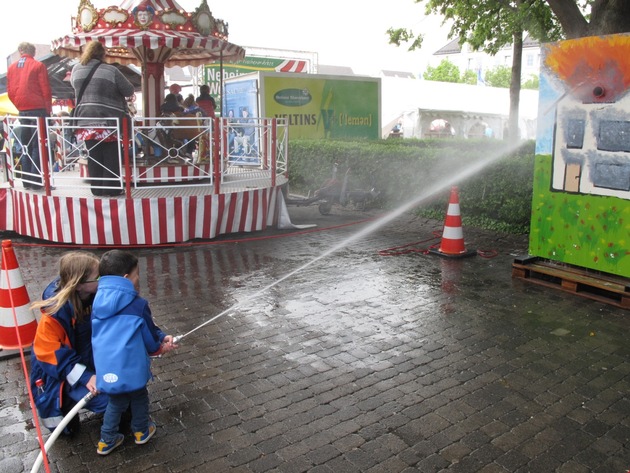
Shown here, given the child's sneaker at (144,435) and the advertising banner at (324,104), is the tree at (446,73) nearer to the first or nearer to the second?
the advertising banner at (324,104)

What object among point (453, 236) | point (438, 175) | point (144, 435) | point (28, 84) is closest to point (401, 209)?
point (438, 175)

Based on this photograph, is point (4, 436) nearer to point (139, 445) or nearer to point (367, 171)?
point (139, 445)

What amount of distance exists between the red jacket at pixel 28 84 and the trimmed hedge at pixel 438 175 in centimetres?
623

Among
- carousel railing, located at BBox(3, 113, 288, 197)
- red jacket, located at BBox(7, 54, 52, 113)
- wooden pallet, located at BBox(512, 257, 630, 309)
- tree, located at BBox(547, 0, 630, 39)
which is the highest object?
tree, located at BBox(547, 0, 630, 39)

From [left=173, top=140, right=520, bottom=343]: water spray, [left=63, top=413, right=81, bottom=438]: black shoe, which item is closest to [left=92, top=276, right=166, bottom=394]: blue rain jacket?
[left=63, top=413, right=81, bottom=438]: black shoe

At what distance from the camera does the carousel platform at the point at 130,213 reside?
8.16 m

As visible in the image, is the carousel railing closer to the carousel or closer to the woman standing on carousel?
the carousel

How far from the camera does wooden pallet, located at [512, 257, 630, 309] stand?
586cm

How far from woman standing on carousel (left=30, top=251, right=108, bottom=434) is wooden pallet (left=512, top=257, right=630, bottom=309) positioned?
5.05m

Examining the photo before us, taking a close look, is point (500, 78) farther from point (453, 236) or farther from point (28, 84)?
point (28, 84)

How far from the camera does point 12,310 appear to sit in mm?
4688

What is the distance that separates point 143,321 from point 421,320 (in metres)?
3.06

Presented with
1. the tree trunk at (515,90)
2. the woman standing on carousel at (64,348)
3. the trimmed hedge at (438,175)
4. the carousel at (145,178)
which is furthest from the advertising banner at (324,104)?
the woman standing on carousel at (64,348)

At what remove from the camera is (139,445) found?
11.1 feet
